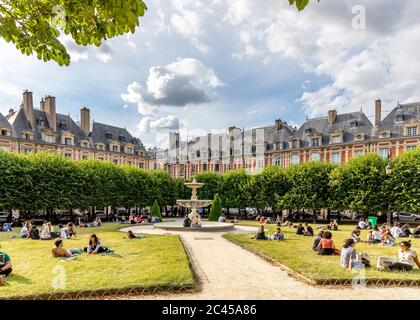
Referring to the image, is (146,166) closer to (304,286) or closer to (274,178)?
(274,178)

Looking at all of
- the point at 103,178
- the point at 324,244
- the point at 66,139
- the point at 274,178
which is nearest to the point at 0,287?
the point at 324,244

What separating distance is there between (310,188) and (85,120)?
43763 mm

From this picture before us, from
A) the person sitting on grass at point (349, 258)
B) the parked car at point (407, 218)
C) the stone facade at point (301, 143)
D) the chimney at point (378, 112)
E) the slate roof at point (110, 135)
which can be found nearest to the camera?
the person sitting on grass at point (349, 258)

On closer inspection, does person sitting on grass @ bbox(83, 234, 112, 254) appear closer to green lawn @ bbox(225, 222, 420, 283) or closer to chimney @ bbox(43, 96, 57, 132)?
green lawn @ bbox(225, 222, 420, 283)

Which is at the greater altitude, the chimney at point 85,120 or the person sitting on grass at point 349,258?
the chimney at point 85,120

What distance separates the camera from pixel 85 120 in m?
58.5

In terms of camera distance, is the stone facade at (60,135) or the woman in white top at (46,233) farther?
the stone facade at (60,135)

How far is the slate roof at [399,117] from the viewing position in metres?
44.9

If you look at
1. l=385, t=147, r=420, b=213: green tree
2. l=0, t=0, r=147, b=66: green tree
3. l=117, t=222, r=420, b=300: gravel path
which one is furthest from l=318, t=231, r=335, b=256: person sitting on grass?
l=385, t=147, r=420, b=213: green tree

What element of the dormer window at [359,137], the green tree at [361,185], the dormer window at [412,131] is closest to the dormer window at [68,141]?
the green tree at [361,185]

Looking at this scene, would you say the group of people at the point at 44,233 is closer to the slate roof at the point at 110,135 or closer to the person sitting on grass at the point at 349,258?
the person sitting on grass at the point at 349,258

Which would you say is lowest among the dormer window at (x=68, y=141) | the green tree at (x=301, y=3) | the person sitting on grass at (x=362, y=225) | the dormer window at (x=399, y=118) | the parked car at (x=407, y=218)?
the parked car at (x=407, y=218)

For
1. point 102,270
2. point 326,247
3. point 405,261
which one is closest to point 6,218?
point 102,270

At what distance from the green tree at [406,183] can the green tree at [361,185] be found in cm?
95
